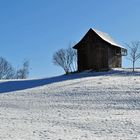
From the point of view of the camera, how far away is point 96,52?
51125 mm

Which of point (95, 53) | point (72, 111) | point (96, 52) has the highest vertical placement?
point (96, 52)

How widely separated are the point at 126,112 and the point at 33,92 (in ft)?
40.3

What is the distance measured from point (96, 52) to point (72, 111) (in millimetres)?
27727

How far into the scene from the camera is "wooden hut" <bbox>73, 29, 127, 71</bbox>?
50.8 meters

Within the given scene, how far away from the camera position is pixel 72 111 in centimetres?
2398

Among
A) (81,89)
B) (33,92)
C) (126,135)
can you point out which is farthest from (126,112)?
(33,92)

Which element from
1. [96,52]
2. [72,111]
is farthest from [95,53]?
[72,111]

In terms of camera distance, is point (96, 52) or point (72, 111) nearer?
point (72, 111)

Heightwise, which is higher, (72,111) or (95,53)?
(95,53)

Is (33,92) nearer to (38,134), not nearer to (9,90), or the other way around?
(9,90)

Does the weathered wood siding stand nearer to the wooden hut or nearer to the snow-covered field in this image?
the wooden hut

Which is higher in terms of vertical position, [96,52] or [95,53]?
[96,52]

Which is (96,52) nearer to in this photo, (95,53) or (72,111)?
(95,53)

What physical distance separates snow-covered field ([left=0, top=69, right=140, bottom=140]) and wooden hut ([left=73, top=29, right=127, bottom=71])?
1311 cm
